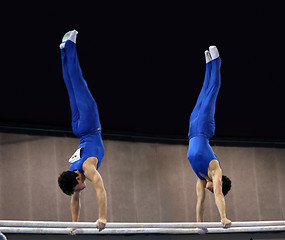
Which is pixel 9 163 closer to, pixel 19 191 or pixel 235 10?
pixel 19 191

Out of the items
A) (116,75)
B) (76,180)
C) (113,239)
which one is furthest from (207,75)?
(113,239)

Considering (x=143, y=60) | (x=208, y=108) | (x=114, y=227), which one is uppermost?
(x=143, y=60)

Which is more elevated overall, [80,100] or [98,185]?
[80,100]

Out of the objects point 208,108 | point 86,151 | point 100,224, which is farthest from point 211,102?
point 100,224

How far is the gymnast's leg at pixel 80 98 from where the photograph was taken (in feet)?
19.0

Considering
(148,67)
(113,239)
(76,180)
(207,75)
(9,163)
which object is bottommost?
(113,239)

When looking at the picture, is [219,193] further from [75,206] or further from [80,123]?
[80,123]

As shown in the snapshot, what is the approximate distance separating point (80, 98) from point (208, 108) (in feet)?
5.30

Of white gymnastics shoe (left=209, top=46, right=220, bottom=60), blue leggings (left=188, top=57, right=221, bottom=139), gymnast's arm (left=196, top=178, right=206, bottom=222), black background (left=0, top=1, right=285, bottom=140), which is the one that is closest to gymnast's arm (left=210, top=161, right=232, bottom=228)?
gymnast's arm (left=196, top=178, right=206, bottom=222)

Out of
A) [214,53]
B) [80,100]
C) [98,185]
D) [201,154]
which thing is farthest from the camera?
[214,53]

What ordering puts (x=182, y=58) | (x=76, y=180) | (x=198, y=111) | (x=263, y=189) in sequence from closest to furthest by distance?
(x=76, y=180), (x=198, y=111), (x=182, y=58), (x=263, y=189)

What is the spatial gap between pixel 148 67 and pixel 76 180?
2870mm

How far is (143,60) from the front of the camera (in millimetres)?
7598

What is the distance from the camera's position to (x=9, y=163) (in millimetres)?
8828
